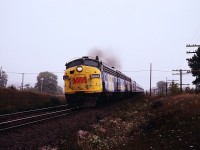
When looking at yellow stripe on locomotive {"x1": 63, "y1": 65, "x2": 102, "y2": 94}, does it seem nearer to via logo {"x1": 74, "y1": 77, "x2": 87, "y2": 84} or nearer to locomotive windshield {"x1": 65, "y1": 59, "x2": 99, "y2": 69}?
via logo {"x1": 74, "y1": 77, "x2": 87, "y2": 84}

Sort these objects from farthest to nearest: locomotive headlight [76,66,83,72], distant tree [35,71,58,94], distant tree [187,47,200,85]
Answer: distant tree [35,71,58,94] → distant tree [187,47,200,85] → locomotive headlight [76,66,83,72]

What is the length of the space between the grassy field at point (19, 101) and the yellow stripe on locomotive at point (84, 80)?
174 inches

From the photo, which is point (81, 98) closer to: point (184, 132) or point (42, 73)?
point (184, 132)

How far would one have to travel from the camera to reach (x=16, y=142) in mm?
9141

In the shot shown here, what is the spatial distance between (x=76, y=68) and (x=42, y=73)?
72242 mm

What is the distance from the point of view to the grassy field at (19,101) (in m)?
21.8

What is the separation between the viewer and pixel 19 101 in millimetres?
24109

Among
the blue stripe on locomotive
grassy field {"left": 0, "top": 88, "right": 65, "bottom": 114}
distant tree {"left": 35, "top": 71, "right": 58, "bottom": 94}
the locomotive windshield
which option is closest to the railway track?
grassy field {"left": 0, "top": 88, "right": 65, "bottom": 114}

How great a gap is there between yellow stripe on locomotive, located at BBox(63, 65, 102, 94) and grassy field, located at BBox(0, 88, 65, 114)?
14.5 feet

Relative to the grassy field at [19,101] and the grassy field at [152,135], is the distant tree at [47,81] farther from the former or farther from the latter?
the grassy field at [152,135]

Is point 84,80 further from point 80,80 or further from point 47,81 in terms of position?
point 47,81

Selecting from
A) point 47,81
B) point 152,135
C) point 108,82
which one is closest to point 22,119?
point 152,135

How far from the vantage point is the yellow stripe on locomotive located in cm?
2002

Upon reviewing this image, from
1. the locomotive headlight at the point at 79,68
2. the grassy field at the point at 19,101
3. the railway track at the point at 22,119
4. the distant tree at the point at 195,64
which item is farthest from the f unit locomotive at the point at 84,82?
the distant tree at the point at 195,64
